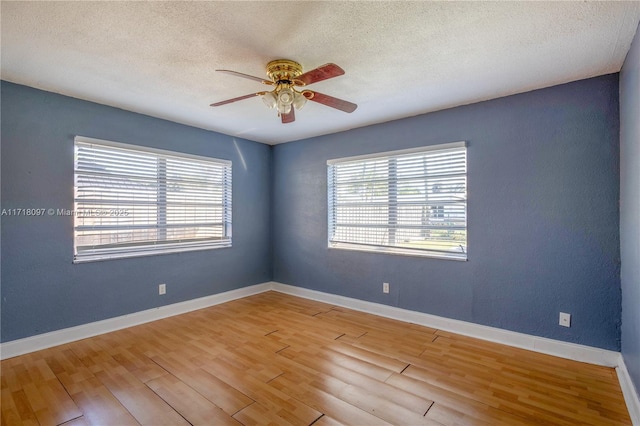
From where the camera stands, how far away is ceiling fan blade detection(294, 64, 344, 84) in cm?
183

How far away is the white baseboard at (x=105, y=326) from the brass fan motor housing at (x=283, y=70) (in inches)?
119

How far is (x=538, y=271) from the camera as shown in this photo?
2.79 meters

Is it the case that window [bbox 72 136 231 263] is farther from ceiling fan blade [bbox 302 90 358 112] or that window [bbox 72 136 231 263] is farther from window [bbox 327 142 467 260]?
ceiling fan blade [bbox 302 90 358 112]

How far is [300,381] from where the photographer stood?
230 centimetres

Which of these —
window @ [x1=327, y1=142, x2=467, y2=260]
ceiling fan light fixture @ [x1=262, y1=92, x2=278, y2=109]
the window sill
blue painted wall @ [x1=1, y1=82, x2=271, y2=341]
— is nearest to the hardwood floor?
blue painted wall @ [x1=1, y1=82, x2=271, y2=341]

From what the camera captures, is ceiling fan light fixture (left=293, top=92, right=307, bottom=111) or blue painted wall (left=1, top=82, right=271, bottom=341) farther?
blue painted wall (left=1, top=82, right=271, bottom=341)

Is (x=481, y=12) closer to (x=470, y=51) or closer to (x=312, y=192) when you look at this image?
(x=470, y=51)

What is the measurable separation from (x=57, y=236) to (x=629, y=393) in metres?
4.78

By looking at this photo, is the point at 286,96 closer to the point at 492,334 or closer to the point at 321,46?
the point at 321,46

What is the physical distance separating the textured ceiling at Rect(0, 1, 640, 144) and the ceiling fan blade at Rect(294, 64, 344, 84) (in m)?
0.22

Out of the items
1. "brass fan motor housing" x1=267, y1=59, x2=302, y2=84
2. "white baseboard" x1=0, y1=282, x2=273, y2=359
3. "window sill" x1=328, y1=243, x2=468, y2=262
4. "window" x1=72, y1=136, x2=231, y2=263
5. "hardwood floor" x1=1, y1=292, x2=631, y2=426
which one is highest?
"brass fan motor housing" x1=267, y1=59, x2=302, y2=84

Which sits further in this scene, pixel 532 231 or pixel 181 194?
pixel 181 194

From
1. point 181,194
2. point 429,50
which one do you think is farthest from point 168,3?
point 181,194

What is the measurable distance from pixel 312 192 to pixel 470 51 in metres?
→ 2.82
